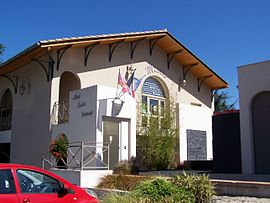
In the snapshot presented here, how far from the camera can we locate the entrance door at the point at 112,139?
59.3ft

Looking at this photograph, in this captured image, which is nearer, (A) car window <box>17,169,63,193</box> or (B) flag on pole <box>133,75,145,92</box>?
(A) car window <box>17,169,63,193</box>

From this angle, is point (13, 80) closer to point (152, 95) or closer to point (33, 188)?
point (152, 95)

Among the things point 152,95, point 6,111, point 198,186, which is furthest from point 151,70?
point 198,186

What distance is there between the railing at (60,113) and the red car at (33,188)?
12445 mm

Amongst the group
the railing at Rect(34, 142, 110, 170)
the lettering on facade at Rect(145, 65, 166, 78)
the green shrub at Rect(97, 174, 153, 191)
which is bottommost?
the green shrub at Rect(97, 174, 153, 191)

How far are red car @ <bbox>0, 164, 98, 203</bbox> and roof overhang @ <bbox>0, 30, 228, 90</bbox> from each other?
11.5 meters

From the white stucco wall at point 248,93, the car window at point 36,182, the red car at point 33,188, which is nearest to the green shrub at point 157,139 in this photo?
the white stucco wall at point 248,93

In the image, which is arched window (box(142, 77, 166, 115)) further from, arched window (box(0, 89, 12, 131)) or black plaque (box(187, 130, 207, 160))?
arched window (box(0, 89, 12, 131))

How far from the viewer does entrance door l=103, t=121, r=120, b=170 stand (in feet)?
59.3

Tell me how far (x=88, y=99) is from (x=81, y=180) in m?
4.52

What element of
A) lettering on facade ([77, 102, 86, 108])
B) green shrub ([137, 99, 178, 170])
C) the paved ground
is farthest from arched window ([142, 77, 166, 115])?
the paved ground

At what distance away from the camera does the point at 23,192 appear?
647 centimetres

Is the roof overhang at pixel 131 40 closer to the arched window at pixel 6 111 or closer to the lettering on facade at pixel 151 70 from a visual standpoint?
the lettering on facade at pixel 151 70

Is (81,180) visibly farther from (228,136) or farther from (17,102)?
(17,102)
